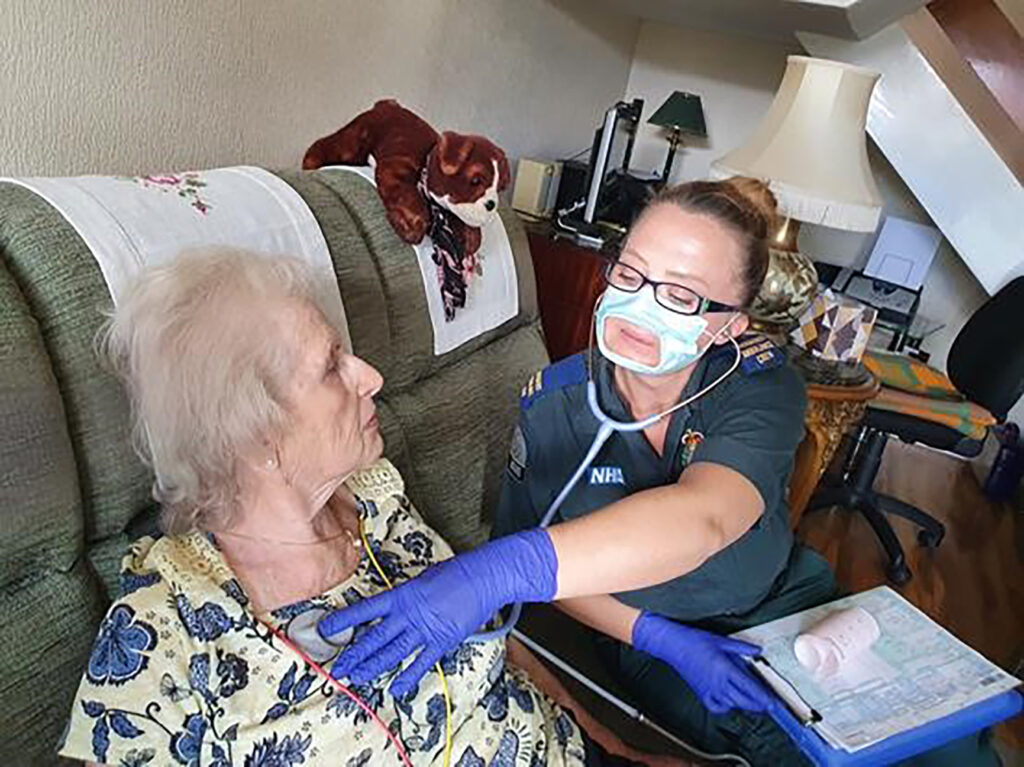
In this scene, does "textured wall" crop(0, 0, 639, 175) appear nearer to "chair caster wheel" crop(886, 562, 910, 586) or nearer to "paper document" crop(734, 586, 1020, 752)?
"paper document" crop(734, 586, 1020, 752)

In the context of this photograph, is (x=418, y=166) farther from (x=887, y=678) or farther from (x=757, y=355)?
(x=887, y=678)

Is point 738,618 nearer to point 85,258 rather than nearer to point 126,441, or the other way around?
point 126,441

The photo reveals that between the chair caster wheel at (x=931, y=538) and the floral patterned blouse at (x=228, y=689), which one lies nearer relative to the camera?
the floral patterned blouse at (x=228, y=689)

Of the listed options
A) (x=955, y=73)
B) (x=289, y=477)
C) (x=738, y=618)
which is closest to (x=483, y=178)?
(x=289, y=477)

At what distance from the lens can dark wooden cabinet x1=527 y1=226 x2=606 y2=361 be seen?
2340 millimetres

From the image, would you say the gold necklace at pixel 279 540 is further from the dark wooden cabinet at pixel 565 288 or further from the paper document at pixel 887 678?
the dark wooden cabinet at pixel 565 288

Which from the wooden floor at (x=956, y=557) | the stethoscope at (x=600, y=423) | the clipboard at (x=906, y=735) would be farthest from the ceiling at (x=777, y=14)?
the clipboard at (x=906, y=735)

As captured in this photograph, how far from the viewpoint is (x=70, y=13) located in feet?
4.13

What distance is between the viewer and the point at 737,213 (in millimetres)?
1205

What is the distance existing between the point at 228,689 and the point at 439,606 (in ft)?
0.76

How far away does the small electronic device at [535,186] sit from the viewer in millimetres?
2678

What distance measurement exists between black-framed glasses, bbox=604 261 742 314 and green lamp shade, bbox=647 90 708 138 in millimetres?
2349

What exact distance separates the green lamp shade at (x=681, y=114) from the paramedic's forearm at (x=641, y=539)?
258 cm

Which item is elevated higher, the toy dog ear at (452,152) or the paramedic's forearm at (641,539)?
the toy dog ear at (452,152)
